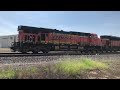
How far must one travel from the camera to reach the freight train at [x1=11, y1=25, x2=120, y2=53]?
2586 centimetres

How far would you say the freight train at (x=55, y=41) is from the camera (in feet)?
84.8

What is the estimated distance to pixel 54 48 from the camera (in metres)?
28.8

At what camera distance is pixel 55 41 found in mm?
29250

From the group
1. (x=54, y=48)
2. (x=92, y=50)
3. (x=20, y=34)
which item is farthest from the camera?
(x=92, y=50)

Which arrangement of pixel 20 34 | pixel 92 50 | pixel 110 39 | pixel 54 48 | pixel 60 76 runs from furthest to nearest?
pixel 110 39
pixel 92 50
pixel 54 48
pixel 20 34
pixel 60 76

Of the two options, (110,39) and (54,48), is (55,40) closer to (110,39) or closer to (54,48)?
(54,48)
